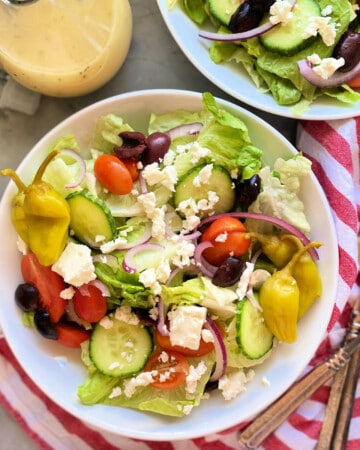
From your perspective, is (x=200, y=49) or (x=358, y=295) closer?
(x=200, y=49)

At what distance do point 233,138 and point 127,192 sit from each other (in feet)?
0.98

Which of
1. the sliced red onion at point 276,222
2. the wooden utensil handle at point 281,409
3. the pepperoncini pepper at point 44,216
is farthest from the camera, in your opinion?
the wooden utensil handle at point 281,409

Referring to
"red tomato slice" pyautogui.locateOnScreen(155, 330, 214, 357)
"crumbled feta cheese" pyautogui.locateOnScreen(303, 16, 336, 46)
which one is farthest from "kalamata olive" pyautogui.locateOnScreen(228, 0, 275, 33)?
"red tomato slice" pyautogui.locateOnScreen(155, 330, 214, 357)

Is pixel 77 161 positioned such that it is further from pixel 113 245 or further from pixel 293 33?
pixel 293 33

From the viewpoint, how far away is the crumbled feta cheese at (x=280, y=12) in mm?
1717

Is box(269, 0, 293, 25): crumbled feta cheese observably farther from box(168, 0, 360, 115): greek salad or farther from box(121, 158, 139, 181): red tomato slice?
box(121, 158, 139, 181): red tomato slice

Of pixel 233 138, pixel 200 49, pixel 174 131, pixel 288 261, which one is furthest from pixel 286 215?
pixel 200 49

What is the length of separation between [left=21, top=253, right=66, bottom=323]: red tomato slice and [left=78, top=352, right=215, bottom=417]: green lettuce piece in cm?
20

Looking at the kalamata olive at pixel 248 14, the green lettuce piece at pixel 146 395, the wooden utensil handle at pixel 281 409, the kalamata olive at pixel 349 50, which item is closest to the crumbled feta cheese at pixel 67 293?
the green lettuce piece at pixel 146 395

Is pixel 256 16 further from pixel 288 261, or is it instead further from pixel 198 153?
pixel 288 261

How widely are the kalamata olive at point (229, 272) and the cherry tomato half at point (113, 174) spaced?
306 millimetres

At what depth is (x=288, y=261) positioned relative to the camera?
1.70 metres

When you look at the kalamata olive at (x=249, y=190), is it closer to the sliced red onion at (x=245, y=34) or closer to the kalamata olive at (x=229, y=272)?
the kalamata olive at (x=229, y=272)

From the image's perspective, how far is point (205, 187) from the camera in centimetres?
171
